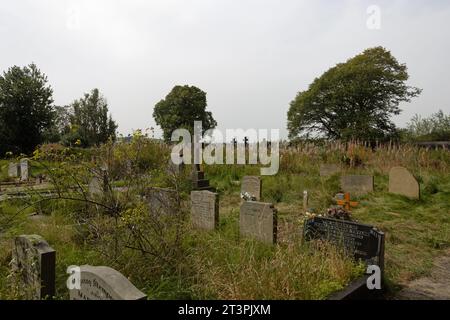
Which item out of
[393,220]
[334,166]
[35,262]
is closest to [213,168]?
[334,166]

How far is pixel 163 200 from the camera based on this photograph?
244 inches

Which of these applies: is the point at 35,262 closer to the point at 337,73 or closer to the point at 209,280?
the point at 209,280

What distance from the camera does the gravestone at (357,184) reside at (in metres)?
9.87

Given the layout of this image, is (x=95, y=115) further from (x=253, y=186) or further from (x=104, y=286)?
(x=104, y=286)

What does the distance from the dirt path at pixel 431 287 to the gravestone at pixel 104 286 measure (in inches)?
119

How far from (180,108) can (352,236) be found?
3993 cm

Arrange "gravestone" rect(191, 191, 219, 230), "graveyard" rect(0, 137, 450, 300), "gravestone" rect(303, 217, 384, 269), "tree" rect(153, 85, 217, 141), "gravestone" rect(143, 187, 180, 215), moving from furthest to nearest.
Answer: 1. "tree" rect(153, 85, 217, 141)
2. "gravestone" rect(191, 191, 219, 230)
3. "gravestone" rect(143, 187, 180, 215)
4. "gravestone" rect(303, 217, 384, 269)
5. "graveyard" rect(0, 137, 450, 300)


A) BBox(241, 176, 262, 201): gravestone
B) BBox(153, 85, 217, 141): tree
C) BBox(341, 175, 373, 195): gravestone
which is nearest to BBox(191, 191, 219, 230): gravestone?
BBox(241, 176, 262, 201): gravestone

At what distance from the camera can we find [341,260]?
358 centimetres

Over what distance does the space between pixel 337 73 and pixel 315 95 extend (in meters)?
2.92

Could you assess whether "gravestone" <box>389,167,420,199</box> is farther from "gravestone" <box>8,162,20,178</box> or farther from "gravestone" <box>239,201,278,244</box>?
"gravestone" <box>8,162,20,178</box>

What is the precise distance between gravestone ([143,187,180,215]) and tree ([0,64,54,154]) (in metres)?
22.1

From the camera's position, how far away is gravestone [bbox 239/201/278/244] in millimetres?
4926

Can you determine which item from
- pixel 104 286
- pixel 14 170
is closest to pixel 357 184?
pixel 104 286
